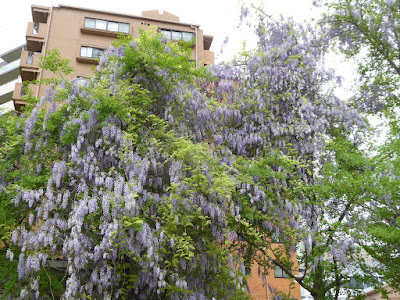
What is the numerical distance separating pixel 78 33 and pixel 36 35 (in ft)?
9.46

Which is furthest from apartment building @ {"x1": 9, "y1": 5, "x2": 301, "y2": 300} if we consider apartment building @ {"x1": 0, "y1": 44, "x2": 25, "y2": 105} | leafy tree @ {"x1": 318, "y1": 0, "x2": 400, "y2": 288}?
apartment building @ {"x1": 0, "y1": 44, "x2": 25, "y2": 105}

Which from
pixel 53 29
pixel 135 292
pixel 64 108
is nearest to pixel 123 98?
pixel 64 108

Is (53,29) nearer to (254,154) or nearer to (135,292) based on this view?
(254,154)

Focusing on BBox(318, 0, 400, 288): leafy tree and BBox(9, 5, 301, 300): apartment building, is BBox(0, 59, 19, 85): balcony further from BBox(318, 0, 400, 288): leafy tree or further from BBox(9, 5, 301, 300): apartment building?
BBox(318, 0, 400, 288): leafy tree

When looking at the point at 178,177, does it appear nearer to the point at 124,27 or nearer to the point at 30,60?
the point at 124,27

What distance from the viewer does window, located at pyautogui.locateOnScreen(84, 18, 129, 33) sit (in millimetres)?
26844

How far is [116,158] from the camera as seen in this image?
33.6 ft

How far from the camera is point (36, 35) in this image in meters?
26.3

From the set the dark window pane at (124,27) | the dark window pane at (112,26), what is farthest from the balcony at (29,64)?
the dark window pane at (124,27)

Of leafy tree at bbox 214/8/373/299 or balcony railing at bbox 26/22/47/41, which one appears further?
balcony railing at bbox 26/22/47/41

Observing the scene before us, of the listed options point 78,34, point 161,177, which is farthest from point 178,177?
point 78,34

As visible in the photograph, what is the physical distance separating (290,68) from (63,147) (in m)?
8.33

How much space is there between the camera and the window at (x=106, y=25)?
88.1ft

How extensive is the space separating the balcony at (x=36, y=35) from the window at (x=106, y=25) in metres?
2.84
